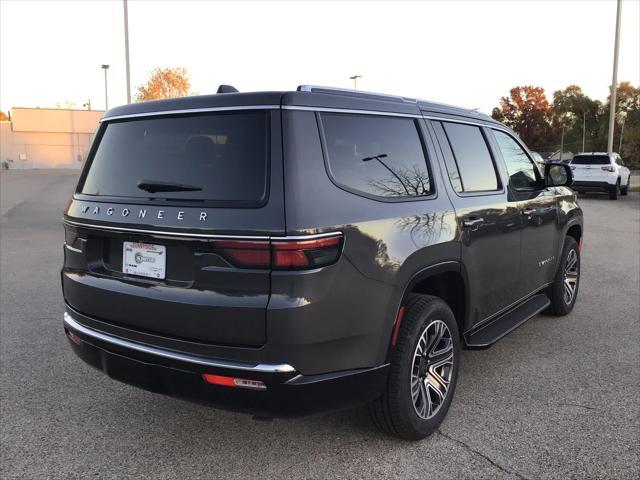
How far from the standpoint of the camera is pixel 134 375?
2.82 m

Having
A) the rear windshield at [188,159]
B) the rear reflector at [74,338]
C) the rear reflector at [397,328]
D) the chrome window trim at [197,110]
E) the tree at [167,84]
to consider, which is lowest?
the rear reflector at [74,338]

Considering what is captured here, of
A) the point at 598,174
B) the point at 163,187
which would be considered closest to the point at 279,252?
the point at 163,187

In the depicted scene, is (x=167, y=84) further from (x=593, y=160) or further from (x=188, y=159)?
(x=188, y=159)

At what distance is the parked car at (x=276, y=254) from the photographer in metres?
2.49

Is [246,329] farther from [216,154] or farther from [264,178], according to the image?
[216,154]

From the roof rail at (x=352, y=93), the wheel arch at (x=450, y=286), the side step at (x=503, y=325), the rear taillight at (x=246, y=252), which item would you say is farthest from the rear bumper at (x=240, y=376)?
the roof rail at (x=352, y=93)

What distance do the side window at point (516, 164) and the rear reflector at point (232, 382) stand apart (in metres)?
2.72

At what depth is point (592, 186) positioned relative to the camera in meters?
20.7

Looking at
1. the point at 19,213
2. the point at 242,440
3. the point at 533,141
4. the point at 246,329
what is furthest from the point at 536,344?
the point at 533,141

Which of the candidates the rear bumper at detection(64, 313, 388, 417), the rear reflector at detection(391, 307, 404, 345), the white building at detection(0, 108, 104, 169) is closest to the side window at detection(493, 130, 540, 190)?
the rear reflector at detection(391, 307, 404, 345)

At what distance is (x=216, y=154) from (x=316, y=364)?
1.09 m

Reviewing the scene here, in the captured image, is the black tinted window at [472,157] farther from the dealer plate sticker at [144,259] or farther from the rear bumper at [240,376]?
the dealer plate sticker at [144,259]

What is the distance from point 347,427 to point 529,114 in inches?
3237

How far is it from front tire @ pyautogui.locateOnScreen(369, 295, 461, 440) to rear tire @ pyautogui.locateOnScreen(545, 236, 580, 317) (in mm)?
2387
